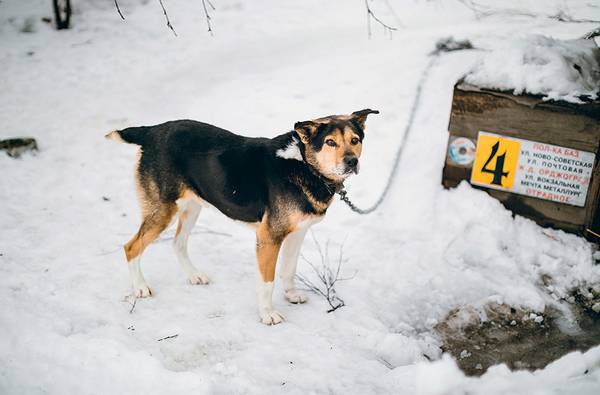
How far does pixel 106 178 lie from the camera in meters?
6.14

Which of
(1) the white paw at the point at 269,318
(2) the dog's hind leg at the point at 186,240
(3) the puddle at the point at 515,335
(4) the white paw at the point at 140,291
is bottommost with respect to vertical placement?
(3) the puddle at the point at 515,335

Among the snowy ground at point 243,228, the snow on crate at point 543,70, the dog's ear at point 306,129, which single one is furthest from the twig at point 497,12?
the dog's ear at point 306,129

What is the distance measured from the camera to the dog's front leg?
3.87 m

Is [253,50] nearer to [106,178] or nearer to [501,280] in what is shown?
[106,178]

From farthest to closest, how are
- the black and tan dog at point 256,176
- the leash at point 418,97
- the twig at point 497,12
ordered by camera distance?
the twig at point 497,12, the leash at point 418,97, the black and tan dog at point 256,176

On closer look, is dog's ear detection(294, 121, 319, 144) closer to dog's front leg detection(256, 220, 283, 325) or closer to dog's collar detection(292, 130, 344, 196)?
dog's collar detection(292, 130, 344, 196)

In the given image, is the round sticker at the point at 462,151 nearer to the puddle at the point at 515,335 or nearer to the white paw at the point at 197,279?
the puddle at the point at 515,335

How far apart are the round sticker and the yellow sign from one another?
6cm

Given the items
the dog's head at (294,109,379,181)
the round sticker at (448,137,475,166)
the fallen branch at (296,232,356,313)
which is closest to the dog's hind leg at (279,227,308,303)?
the fallen branch at (296,232,356,313)

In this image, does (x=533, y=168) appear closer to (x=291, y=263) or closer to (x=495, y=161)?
(x=495, y=161)

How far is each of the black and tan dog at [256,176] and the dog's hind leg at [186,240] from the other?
0.29 meters

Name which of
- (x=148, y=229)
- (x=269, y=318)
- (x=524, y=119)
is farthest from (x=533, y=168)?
(x=148, y=229)

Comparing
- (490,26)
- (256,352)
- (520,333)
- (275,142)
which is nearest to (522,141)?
(520,333)

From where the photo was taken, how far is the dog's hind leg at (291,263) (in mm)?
4152
